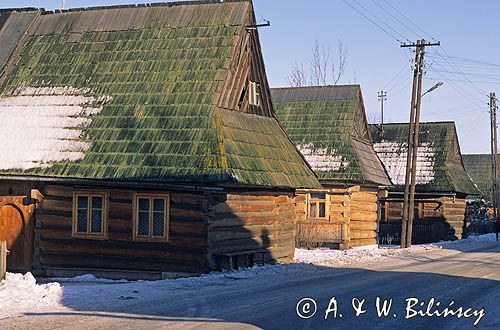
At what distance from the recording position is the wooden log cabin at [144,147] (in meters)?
21.7

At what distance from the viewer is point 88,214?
2258 cm

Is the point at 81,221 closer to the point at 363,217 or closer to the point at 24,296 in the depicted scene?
the point at 24,296

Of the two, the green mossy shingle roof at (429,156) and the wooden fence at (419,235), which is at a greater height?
the green mossy shingle roof at (429,156)

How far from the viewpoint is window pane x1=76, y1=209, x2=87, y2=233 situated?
74.3ft

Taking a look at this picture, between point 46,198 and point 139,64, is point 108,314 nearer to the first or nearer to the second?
point 46,198

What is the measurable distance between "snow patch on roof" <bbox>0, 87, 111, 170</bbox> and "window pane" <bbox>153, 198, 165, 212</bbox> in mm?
2560

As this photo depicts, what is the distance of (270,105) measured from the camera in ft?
88.4

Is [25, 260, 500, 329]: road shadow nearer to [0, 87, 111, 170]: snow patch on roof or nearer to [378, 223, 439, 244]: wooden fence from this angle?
[0, 87, 111, 170]: snow patch on roof

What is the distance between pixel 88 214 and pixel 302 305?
937cm

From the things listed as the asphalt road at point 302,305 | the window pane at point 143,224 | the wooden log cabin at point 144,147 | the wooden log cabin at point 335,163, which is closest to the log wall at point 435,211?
the wooden log cabin at point 335,163

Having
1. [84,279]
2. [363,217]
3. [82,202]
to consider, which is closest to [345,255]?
[363,217]

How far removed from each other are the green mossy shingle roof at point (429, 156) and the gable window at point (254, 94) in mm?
22535

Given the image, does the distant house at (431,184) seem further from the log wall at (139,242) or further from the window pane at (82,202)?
the window pane at (82,202)

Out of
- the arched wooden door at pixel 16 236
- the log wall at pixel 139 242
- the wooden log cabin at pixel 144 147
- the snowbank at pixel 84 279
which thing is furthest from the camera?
the arched wooden door at pixel 16 236
